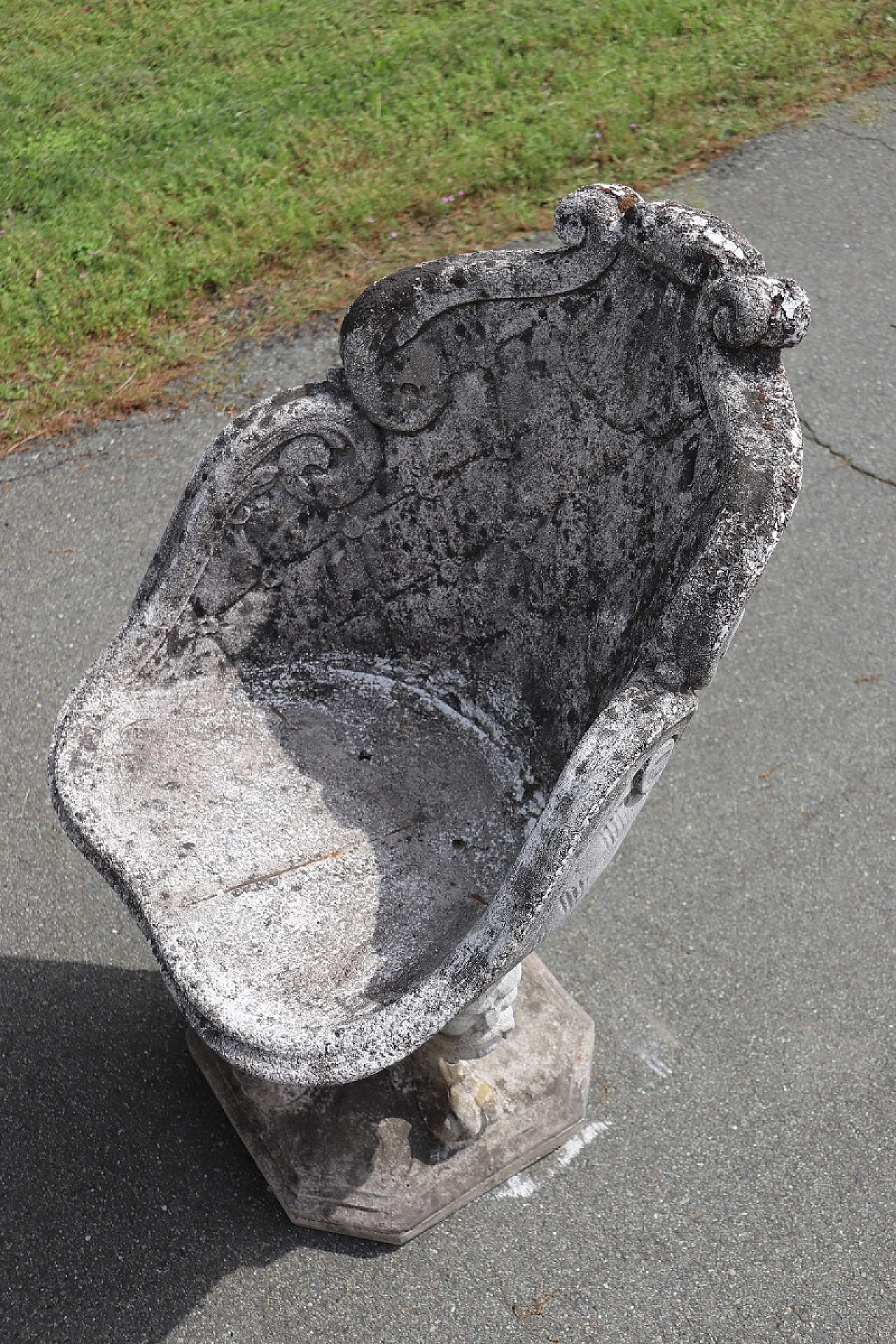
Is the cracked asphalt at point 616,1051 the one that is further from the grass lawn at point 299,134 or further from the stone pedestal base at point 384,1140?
the grass lawn at point 299,134

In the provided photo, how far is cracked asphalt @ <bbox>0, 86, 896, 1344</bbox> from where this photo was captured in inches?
97.7

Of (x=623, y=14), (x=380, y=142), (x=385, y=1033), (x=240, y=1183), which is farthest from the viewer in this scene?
(x=623, y=14)

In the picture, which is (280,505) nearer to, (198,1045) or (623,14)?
(198,1045)

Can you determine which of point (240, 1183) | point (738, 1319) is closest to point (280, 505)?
point (240, 1183)

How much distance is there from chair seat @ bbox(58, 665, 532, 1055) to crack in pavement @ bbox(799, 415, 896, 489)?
81.3 inches

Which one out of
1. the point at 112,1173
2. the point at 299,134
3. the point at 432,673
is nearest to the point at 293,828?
the point at 432,673

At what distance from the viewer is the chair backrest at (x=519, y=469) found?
2.08m

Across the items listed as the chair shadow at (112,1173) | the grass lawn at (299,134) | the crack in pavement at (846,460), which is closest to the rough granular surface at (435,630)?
the chair shadow at (112,1173)

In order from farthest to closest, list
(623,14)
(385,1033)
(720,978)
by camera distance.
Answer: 1. (623,14)
2. (720,978)
3. (385,1033)

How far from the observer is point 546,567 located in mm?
2477

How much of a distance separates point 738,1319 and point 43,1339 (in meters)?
1.24

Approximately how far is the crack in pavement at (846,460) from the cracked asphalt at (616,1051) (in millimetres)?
18

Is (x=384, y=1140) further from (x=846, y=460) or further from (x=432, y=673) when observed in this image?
(x=846, y=460)

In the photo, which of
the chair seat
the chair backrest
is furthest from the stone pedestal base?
the chair backrest
